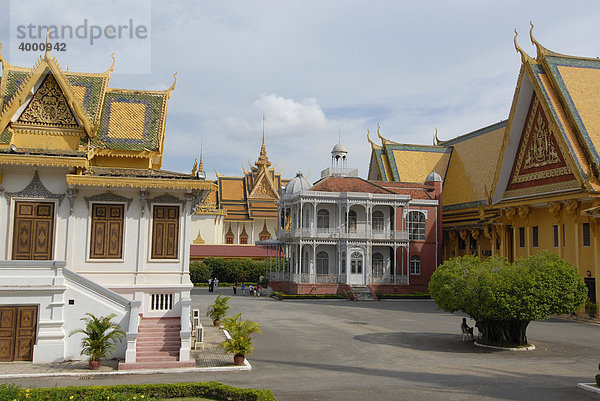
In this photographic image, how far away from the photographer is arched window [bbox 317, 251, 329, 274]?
37062 millimetres

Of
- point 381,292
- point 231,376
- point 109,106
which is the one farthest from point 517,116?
point 231,376

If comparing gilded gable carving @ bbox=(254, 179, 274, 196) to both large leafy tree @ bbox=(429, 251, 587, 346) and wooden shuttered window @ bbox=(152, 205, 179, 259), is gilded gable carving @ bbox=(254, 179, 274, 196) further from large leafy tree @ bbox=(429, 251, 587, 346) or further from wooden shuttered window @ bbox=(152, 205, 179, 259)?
wooden shuttered window @ bbox=(152, 205, 179, 259)

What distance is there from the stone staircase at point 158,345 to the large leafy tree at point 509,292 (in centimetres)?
857

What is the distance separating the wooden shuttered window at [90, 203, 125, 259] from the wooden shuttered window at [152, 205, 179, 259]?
97cm

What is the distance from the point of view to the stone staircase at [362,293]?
112ft

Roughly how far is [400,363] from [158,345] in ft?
21.5

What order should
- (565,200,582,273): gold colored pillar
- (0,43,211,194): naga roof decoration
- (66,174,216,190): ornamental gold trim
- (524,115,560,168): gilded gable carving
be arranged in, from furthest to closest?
(524,115,560,168): gilded gable carving → (565,200,582,273): gold colored pillar → (0,43,211,194): naga roof decoration → (66,174,216,190): ornamental gold trim

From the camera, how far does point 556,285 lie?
16.3 metres

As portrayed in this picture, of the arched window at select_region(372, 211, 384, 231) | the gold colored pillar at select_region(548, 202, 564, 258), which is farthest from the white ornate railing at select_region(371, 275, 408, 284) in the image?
the gold colored pillar at select_region(548, 202, 564, 258)

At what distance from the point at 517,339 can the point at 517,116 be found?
57.0 ft

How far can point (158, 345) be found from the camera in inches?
559

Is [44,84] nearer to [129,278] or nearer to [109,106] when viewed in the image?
[109,106]

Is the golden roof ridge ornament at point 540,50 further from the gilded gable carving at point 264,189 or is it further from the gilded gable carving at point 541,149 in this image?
the gilded gable carving at point 264,189

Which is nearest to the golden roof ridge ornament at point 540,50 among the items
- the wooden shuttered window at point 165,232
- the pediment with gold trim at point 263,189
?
the wooden shuttered window at point 165,232
